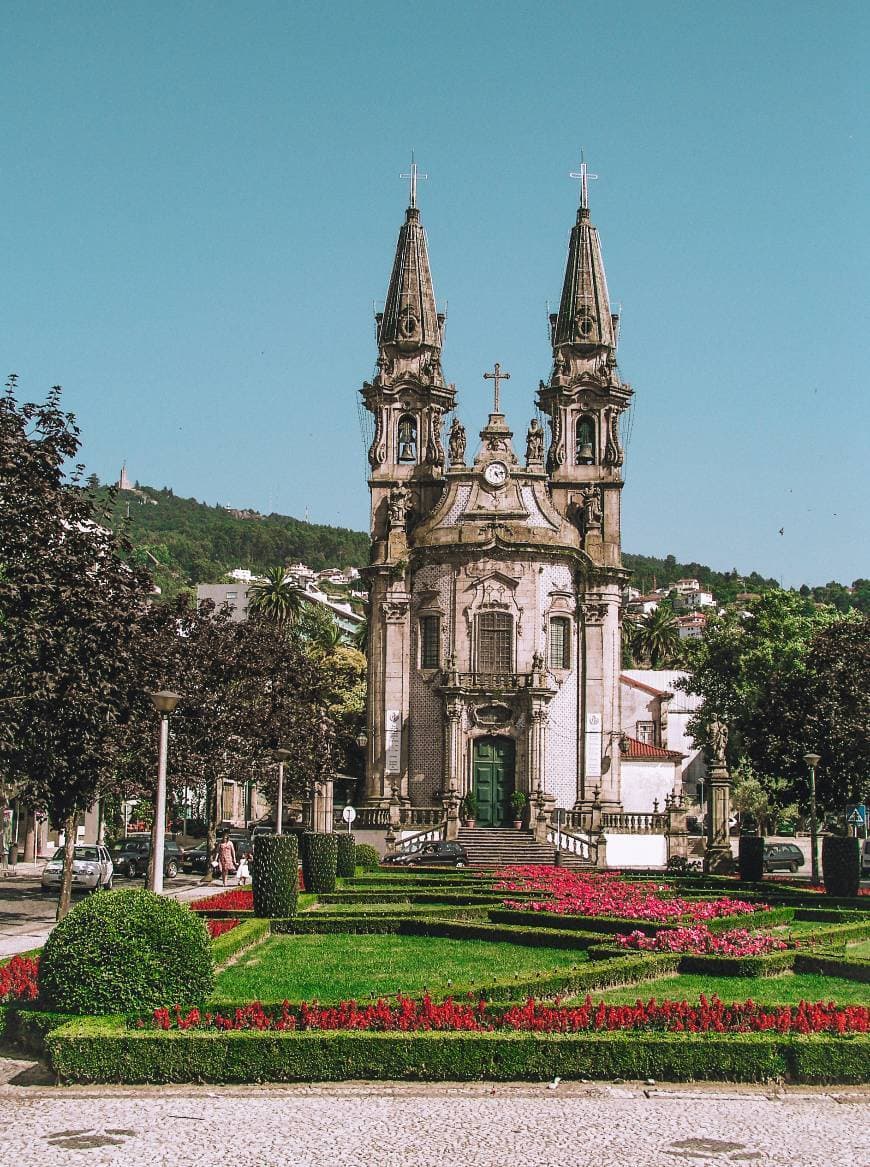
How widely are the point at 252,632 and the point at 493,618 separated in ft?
41.0

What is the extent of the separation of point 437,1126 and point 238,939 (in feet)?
41.1

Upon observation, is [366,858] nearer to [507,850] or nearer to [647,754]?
[507,850]

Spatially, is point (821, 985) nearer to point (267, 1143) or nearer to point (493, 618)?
point (267, 1143)

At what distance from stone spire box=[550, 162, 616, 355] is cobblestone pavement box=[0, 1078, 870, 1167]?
183 feet

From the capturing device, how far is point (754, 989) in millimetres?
21219

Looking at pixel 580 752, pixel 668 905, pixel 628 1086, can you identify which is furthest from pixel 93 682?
pixel 580 752

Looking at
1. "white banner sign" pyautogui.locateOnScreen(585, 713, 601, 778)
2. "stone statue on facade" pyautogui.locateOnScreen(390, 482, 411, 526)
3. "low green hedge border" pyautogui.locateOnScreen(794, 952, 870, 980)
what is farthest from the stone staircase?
"low green hedge border" pyautogui.locateOnScreen(794, 952, 870, 980)

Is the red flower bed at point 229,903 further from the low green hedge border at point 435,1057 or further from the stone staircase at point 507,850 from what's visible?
the stone staircase at point 507,850

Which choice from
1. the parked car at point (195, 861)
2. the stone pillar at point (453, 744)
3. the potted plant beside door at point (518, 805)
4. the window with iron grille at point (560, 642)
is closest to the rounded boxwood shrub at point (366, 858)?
the parked car at point (195, 861)

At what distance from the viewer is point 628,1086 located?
50.3 feet

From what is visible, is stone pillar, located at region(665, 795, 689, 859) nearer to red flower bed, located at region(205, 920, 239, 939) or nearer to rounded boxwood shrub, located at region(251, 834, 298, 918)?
rounded boxwood shrub, located at region(251, 834, 298, 918)

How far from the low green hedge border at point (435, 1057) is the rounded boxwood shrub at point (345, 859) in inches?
1076

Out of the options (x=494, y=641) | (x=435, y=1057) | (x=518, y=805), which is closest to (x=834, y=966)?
(x=435, y=1057)

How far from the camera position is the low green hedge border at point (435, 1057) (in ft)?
50.2
